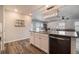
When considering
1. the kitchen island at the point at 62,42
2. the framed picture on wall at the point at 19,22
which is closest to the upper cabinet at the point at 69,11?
the kitchen island at the point at 62,42

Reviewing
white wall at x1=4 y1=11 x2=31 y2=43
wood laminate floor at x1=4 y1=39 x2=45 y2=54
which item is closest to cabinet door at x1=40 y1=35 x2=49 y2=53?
wood laminate floor at x1=4 y1=39 x2=45 y2=54

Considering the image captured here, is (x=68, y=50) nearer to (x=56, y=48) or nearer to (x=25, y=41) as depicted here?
(x=56, y=48)

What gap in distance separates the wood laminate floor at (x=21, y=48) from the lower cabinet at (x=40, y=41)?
0.10 meters

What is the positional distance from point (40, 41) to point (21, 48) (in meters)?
0.41

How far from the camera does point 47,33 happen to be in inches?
84.3

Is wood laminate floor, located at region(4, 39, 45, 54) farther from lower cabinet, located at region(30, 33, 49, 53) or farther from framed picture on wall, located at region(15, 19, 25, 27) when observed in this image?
framed picture on wall, located at region(15, 19, 25, 27)

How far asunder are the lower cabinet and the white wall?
0.58 ft

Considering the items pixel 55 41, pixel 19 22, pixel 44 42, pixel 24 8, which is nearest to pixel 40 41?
pixel 44 42

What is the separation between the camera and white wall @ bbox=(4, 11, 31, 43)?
79.1 inches

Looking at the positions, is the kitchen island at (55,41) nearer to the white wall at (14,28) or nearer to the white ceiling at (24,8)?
the white wall at (14,28)
